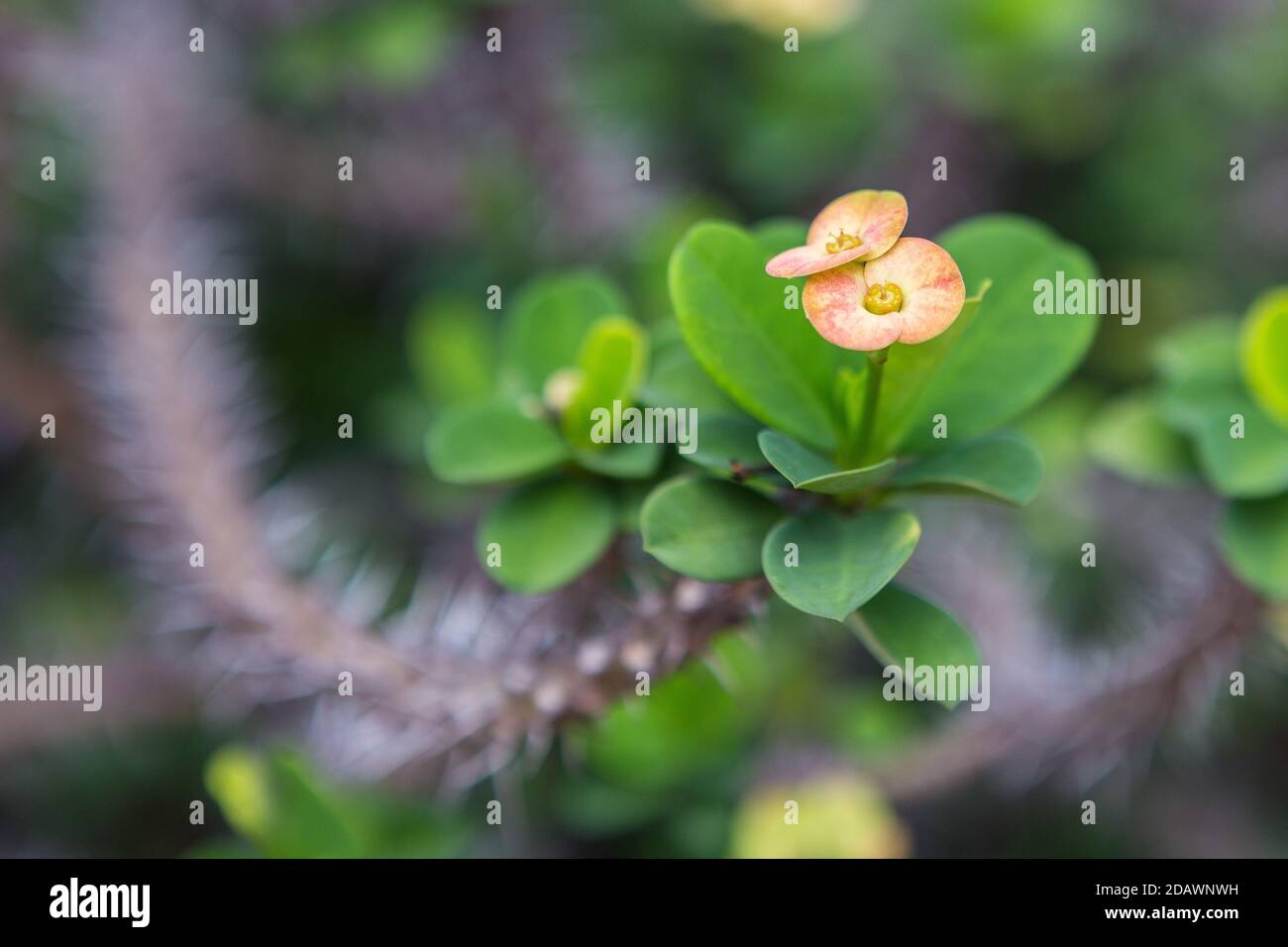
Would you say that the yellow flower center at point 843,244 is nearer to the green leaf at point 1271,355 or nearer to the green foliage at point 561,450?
the green foliage at point 561,450

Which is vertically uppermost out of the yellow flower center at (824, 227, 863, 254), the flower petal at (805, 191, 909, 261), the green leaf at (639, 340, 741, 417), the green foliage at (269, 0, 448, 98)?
the green foliage at (269, 0, 448, 98)

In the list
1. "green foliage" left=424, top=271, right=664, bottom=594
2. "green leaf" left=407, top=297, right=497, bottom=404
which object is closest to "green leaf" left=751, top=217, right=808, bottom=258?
"green foliage" left=424, top=271, right=664, bottom=594

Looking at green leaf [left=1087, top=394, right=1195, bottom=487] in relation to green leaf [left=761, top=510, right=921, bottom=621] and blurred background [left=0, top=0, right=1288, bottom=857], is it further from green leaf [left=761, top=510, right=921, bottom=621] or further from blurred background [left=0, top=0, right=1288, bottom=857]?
green leaf [left=761, top=510, right=921, bottom=621]

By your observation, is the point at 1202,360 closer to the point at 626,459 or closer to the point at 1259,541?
the point at 1259,541

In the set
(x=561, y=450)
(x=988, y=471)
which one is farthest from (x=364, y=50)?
(x=988, y=471)
